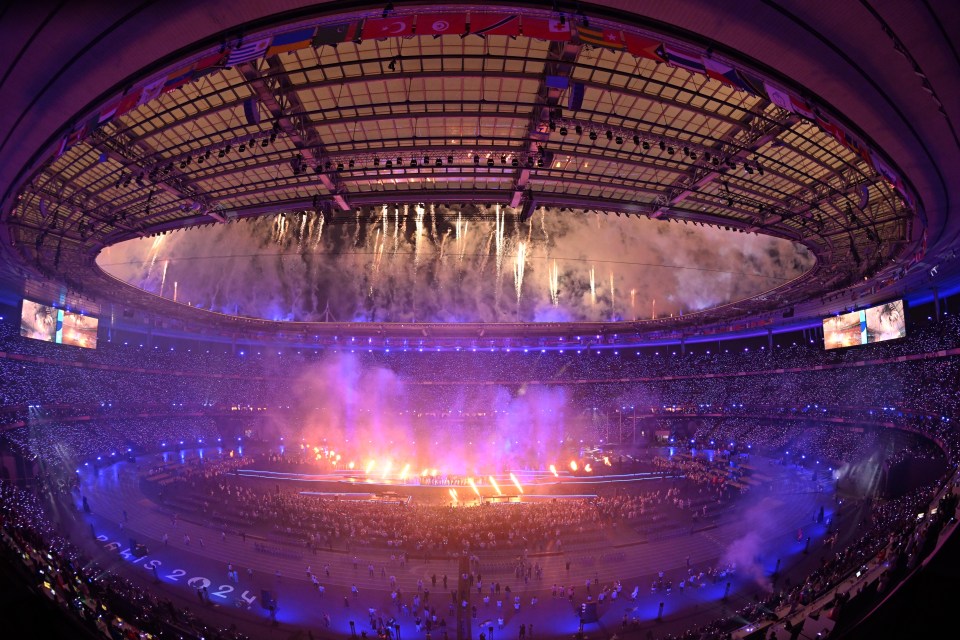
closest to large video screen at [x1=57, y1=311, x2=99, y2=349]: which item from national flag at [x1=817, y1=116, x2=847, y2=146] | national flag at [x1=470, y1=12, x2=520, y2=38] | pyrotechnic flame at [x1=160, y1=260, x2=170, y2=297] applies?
pyrotechnic flame at [x1=160, y1=260, x2=170, y2=297]

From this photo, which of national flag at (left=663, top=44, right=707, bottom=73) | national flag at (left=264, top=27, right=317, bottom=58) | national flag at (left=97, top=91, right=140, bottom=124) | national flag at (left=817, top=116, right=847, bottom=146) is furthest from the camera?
national flag at (left=817, top=116, right=847, bottom=146)

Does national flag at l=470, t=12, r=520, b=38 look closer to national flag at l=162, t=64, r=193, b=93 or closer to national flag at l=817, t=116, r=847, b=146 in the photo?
national flag at l=162, t=64, r=193, b=93

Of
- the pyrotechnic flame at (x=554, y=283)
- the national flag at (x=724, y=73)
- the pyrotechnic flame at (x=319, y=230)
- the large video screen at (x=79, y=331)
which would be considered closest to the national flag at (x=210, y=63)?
the national flag at (x=724, y=73)

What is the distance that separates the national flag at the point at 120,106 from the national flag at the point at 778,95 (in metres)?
12.9

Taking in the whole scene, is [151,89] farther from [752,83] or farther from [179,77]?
[752,83]

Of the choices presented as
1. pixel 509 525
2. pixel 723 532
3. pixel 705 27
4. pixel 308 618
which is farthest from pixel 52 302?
pixel 723 532

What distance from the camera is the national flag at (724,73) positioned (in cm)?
868

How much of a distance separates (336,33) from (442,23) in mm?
1952

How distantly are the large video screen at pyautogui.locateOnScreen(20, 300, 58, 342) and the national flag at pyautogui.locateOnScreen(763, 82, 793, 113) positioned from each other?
40.7 metres

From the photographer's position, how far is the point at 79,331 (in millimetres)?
34000

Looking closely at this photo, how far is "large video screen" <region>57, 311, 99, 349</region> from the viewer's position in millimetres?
32688

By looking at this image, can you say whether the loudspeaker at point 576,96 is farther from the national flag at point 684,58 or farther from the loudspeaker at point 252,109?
the loudspeaker at point 252,109

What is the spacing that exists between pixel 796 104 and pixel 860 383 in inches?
1252

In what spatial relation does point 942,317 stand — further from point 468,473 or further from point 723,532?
point 468,473
